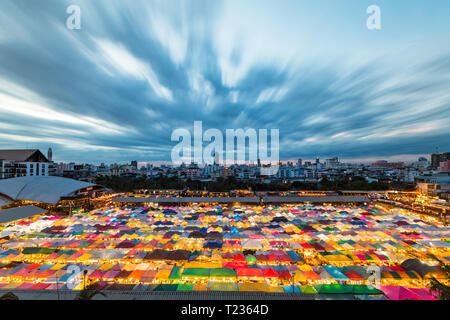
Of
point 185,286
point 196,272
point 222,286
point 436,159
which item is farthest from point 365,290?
point 436,159

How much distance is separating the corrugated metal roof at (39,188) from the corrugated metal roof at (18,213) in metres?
Result: 1.09

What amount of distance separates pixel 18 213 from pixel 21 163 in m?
17.0

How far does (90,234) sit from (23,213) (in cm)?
661

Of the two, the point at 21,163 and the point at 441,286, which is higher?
the point at 21,163

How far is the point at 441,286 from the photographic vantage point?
447cm

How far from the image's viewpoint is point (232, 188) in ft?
81.7

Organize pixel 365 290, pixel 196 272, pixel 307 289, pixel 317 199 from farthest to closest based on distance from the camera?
pixel 317 199, pixel 196 272, pixel 307 289, pixel 365 290

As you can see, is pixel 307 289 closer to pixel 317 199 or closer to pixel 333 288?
pixel 333 288

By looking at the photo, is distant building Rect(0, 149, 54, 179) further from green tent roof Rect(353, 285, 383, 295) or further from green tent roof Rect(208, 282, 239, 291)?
green tent roof Rect(353, 285, 383, 295)

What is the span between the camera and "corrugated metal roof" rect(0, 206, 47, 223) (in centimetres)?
1102

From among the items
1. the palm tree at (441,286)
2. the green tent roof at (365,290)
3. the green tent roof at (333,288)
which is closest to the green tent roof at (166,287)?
the green tent roof at (333,288)

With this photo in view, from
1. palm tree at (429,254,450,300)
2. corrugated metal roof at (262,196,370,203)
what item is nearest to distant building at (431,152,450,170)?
corrugated metal roof at (262,196,370,203)

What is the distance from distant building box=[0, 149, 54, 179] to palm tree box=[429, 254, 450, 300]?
31.9 metres
